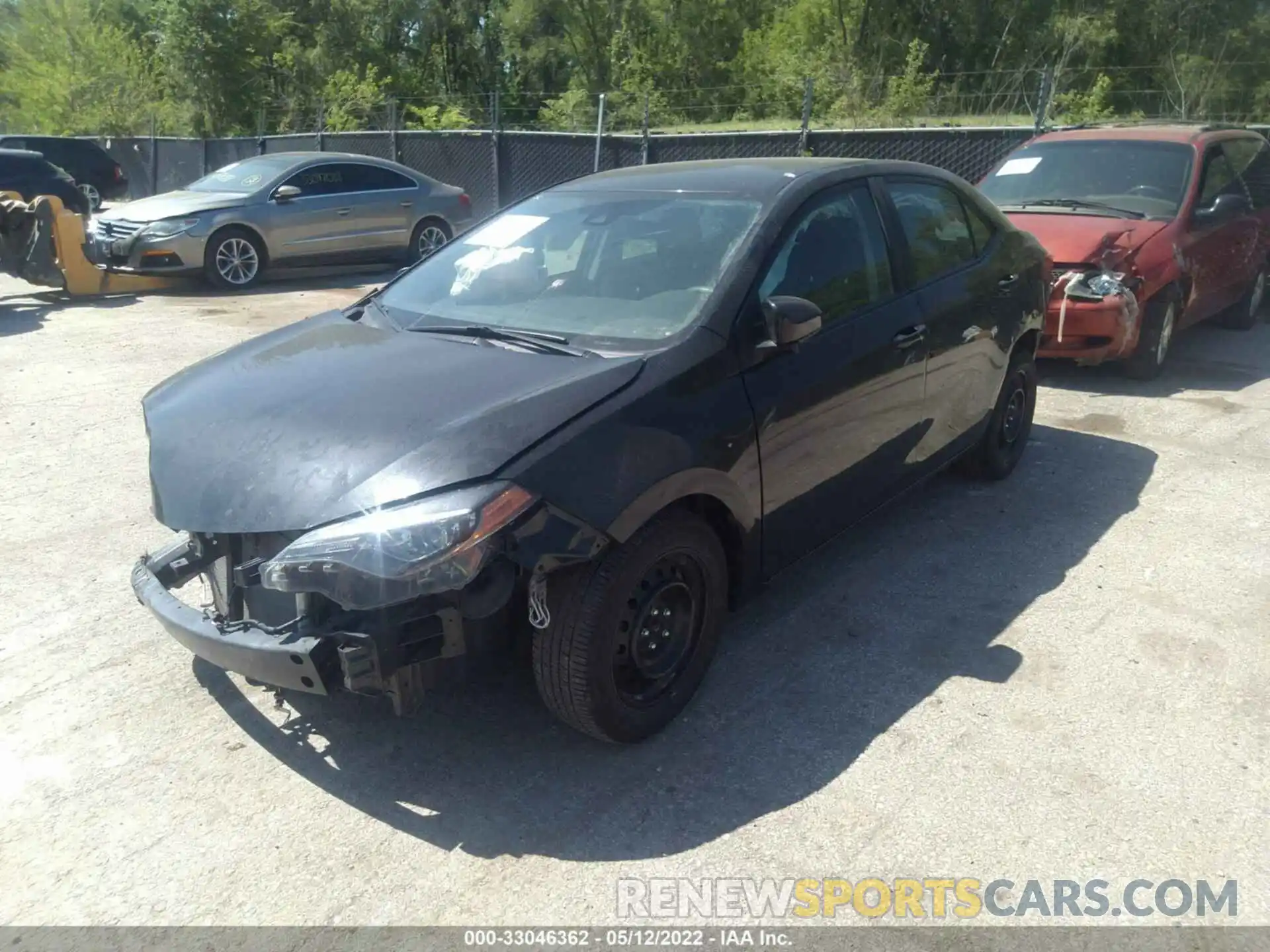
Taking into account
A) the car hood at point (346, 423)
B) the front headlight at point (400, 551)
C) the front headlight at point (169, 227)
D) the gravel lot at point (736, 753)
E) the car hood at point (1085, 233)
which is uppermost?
the car hood at point (1085, 233)

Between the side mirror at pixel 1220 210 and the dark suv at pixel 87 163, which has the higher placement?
the dark suv at pixel 87 163

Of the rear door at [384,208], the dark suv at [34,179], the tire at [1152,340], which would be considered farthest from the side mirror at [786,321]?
the dark suv at [34,179]

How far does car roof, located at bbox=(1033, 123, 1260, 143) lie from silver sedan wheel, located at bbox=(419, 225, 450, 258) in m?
7.69

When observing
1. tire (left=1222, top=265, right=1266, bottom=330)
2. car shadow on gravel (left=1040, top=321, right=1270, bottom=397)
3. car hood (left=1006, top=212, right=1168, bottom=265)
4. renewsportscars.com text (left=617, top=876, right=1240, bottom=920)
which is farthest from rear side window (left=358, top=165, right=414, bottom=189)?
renewsportscars.com text (left=617, top=876, right=1240, bottom=920)

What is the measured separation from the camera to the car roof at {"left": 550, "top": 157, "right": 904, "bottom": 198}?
421cm

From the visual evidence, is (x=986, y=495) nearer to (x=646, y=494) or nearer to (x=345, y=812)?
(x=646, y=494)

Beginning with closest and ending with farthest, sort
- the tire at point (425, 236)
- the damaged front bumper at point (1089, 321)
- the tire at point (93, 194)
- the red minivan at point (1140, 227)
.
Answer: the damaged front bumper at point (1089, 321) → the red minivan at point (1140, 227) → the tire at point (425, 236) → the tire at point (93, 194)

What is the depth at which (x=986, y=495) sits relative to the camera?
561 cm

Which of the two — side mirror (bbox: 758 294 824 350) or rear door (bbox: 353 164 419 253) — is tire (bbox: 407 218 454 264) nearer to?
rear door (bbox: 353 164 419 253)

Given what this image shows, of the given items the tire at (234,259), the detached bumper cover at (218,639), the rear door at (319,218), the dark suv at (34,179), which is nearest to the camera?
the detached bumper cover at (218,639)

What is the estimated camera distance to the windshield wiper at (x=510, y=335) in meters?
3.61

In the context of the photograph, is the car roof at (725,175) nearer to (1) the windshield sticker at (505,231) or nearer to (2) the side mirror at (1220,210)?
(1) the windshield sticker at (505,231)

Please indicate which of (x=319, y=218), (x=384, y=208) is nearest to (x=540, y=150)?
(x=384, y=208)

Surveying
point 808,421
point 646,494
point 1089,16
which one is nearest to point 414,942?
point 646,494
